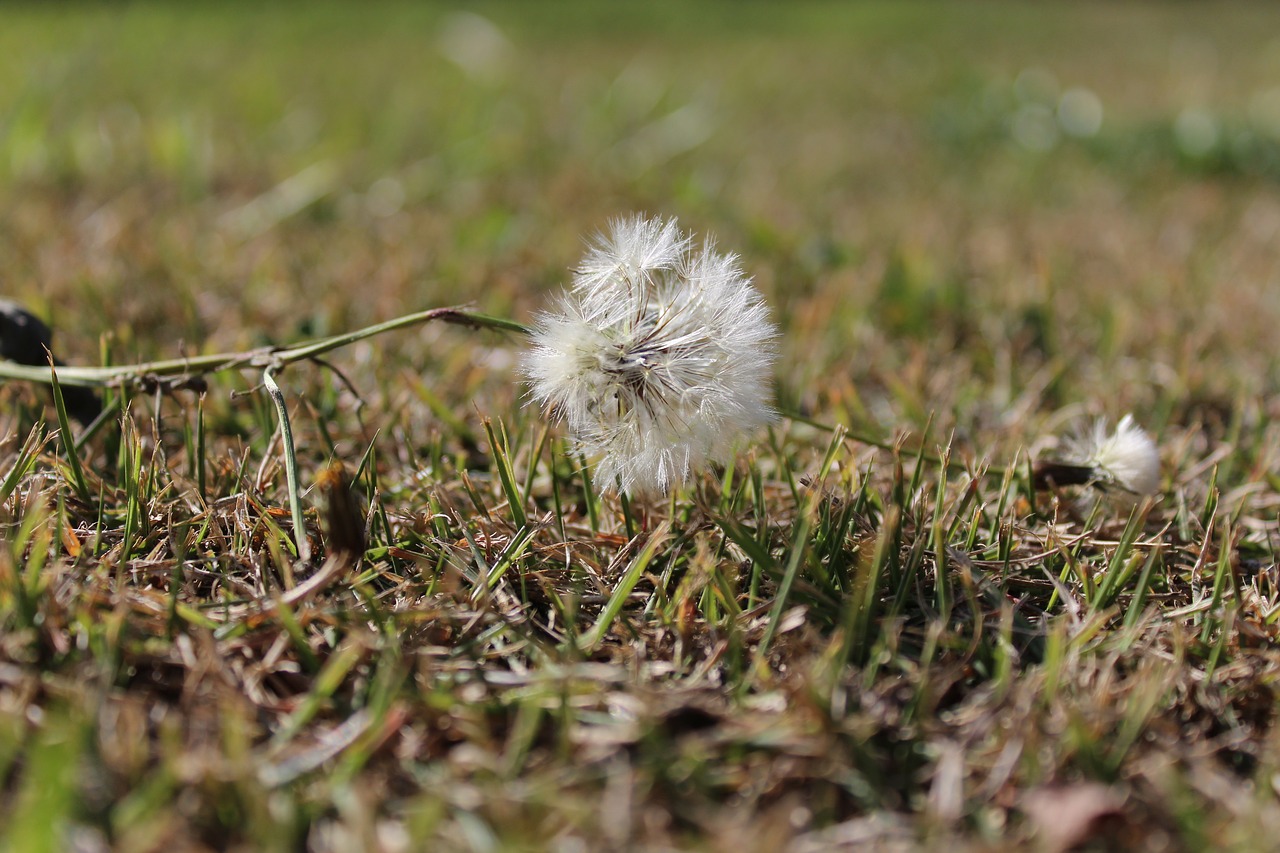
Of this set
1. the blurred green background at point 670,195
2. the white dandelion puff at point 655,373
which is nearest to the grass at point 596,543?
the blurred green background at point 670,195

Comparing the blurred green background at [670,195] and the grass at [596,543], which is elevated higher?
the blurred green background at [670,195]

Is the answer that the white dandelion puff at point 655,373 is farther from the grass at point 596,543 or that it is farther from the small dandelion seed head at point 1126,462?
the small dandelion seed head at point 1126,462

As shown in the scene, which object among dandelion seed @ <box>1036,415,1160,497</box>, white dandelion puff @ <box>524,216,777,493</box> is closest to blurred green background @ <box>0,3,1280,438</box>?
dandelion seed @ <box>1036,415,1160,497</box>

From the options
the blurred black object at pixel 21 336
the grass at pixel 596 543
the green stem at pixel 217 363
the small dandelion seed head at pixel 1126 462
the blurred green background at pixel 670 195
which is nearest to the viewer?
the grass at pixel 596 543

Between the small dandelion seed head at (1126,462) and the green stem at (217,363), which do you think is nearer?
the green stem at (217,363)

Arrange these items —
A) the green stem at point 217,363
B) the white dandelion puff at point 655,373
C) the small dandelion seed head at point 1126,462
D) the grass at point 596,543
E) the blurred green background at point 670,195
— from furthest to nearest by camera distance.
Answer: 1. the blurred green background at point 670,195
2. the small dandelion seed head at point 1126,462
3. the green stem at point 217,363
4. the white dandelion puff at point 655,373
5. the grass at point 596,543

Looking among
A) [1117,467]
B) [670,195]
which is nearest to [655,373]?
[1117,467]

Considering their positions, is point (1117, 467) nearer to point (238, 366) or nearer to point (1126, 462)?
point (1126, 462)
